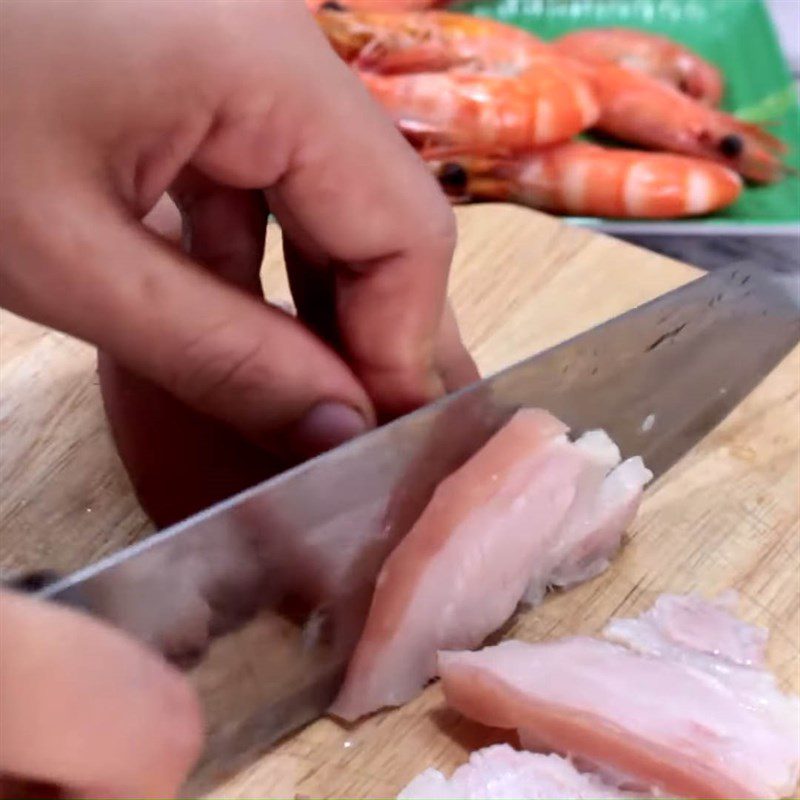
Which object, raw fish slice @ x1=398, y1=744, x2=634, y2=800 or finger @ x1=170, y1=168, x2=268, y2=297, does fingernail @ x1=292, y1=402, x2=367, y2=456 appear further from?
raw fish slice @ x1=398, y1=744, x2=634, y2=800

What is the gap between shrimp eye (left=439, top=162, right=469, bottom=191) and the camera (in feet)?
6.93

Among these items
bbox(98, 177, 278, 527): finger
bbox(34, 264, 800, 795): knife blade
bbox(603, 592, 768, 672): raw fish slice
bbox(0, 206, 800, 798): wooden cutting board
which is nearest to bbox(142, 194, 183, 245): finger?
bbox(98, 177, 278, 527): finger

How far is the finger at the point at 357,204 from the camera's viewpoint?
2.88 feet

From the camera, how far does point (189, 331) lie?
0.88 meters

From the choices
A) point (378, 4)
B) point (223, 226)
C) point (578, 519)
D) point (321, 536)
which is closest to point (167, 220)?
point (223, 226)

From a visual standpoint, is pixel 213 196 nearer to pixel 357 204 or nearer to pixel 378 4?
pixel 357 204

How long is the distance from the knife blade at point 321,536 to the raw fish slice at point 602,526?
68 mm

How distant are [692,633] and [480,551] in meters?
0.22

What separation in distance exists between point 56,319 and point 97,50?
219mm

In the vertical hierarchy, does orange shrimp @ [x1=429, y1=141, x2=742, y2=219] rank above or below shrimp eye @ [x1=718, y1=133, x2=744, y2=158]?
above

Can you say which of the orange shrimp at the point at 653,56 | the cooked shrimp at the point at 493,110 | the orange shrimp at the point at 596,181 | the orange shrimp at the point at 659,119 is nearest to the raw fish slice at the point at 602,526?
the orange shrimp at the point at 596,181

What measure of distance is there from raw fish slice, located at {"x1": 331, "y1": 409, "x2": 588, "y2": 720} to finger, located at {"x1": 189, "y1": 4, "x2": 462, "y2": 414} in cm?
12

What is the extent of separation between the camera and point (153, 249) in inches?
33.4

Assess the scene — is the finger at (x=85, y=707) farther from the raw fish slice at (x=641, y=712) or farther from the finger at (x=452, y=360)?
the finger at (x=452, y=360)
